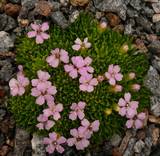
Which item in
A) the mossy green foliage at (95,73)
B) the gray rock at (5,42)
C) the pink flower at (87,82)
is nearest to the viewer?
the pink flower at (87,82)

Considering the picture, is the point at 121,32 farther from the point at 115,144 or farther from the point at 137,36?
the point at 115,144

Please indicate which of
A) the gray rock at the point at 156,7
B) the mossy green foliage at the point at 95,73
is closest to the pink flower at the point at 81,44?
the mossy green foliage at the point at 95,73

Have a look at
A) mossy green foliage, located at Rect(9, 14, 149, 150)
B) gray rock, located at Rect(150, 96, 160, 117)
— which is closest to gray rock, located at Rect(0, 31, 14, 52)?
mossy green foliage, located at Rect(9, 14, 149, 150)

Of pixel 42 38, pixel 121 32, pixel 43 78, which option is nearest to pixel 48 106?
pixel 43 78

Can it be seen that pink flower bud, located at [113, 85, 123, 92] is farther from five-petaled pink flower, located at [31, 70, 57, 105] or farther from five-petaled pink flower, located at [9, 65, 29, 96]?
five-petaled pink flower, located at [9, 65, 29, 96]

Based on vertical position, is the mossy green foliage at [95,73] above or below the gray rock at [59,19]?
below

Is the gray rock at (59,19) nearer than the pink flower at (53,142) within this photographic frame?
No

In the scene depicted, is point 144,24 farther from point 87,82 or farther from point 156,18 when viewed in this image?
point 87,82

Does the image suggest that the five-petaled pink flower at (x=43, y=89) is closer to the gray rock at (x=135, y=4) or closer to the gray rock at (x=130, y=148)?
the gray rock at (x=130, y=148)
